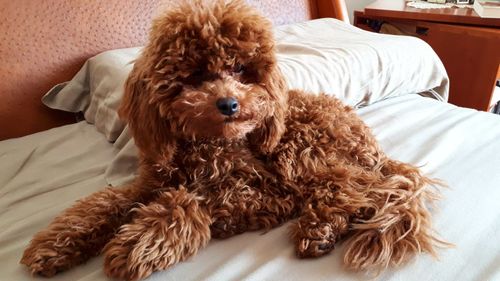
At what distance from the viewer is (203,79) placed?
868mm

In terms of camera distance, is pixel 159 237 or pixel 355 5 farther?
pixel 355 5

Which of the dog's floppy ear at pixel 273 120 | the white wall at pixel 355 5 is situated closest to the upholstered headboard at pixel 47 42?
the dog's floppy ear at pixel 273 120

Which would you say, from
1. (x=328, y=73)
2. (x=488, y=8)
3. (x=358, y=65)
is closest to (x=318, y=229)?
(x=328, y=73)

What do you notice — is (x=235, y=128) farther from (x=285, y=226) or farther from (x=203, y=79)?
(x=285, y=226)

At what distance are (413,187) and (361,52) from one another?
78 cm

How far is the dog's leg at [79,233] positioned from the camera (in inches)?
31.2

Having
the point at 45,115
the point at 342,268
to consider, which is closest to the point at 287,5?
the point at 45,115

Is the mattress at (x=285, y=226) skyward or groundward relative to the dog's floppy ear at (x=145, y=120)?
groundward

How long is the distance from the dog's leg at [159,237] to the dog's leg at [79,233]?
6 cm

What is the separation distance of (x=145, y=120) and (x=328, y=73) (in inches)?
30.9

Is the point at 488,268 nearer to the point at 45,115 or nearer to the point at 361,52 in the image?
the point at 361,52

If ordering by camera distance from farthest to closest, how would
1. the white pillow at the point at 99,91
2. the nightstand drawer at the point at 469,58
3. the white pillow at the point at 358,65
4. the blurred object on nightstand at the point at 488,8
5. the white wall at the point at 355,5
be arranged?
the white wall at the point at 355,5, the blurred object on nightstand at the point at 488,8, the nightstand drawer at the point at 469,58, the white pillow at the point at 358,65, the white pillow at the point at 99,91

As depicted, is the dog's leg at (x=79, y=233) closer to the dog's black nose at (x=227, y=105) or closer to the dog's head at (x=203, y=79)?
the dog's head at (x=203, y=79)

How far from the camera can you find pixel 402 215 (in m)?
0.82
